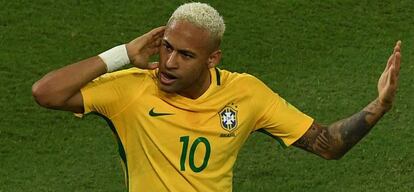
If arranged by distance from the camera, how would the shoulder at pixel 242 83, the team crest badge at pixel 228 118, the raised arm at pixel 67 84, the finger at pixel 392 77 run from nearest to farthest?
the raised arm at pixel 67 84
the finger at pixel 392 77
the team crest badge at pixel 228 118
the shoulder at pixel 242 83

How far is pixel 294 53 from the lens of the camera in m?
10.6

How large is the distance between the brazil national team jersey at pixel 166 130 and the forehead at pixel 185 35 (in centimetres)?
29

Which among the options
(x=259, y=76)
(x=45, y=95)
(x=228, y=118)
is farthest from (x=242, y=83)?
(x=259, y=76)

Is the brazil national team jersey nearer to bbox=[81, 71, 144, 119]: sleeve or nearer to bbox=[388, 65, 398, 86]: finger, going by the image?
bbox=[81, 71, 144, 119]: sleeve

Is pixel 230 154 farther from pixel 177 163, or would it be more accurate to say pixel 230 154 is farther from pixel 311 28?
pixel 311 28

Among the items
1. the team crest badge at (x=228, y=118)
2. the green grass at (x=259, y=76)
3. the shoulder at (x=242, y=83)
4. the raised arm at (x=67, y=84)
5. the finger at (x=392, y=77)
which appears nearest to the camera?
the raised arm at (x=67, y=84)

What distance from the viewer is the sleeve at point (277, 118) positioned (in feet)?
17.8

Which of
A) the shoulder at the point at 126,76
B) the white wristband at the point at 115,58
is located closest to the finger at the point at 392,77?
the shoulder at the point at 126,76

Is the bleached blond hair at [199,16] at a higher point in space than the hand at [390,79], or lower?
higher

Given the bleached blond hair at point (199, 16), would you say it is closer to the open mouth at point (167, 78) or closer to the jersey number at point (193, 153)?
the open mouth at point (167, 78)

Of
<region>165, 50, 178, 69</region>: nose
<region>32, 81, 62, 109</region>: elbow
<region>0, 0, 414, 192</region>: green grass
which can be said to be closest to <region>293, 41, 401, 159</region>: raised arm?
<region>165, 50, 178, 69</region>: nose

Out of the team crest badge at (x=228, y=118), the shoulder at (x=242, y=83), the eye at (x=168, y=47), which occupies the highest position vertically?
the eye at (x=168, y=47)

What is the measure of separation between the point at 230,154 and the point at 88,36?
5826 millimetres

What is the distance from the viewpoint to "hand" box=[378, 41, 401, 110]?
5.07 m
